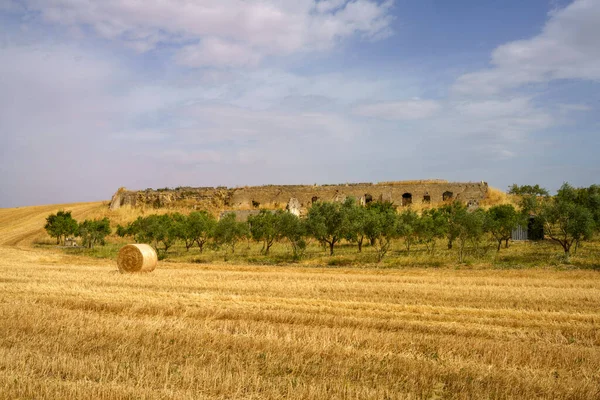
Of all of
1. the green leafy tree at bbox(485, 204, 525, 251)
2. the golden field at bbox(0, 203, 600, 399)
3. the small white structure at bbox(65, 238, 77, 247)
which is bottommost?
the small white structure at bbox(65, 238, 77, 247)

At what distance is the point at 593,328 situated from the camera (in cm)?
1068

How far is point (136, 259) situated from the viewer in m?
22.4

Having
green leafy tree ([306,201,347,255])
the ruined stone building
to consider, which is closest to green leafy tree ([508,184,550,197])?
the ruined stone building

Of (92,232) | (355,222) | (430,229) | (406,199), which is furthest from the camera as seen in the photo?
(406,199)

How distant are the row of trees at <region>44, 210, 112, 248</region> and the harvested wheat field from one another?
30978 mm

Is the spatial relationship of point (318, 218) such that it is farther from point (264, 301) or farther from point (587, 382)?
point (587, 382)

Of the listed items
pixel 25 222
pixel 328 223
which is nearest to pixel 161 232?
pixel 328 223

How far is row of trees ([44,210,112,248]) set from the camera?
1777 inches

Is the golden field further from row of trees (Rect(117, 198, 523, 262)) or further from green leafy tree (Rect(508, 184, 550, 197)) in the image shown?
green leafy tree (Rect(508, 184, 550, 197))

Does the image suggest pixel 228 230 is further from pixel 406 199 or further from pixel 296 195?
pixel 406 199

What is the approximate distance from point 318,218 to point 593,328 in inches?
988

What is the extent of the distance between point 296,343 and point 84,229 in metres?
→ 41.3

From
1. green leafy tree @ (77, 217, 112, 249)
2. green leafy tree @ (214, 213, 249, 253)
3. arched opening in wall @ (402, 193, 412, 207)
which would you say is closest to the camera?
green leafy tree @ (214, 213, 249, 253)

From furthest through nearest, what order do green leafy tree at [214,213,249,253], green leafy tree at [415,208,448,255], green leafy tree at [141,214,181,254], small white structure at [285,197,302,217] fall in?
small white structure at [285,197,302,217] < green leafy tree at [141,214,181,254] < green leafy tree at [214,213,249,253] < green leafy tree at [415,208,448,255]
